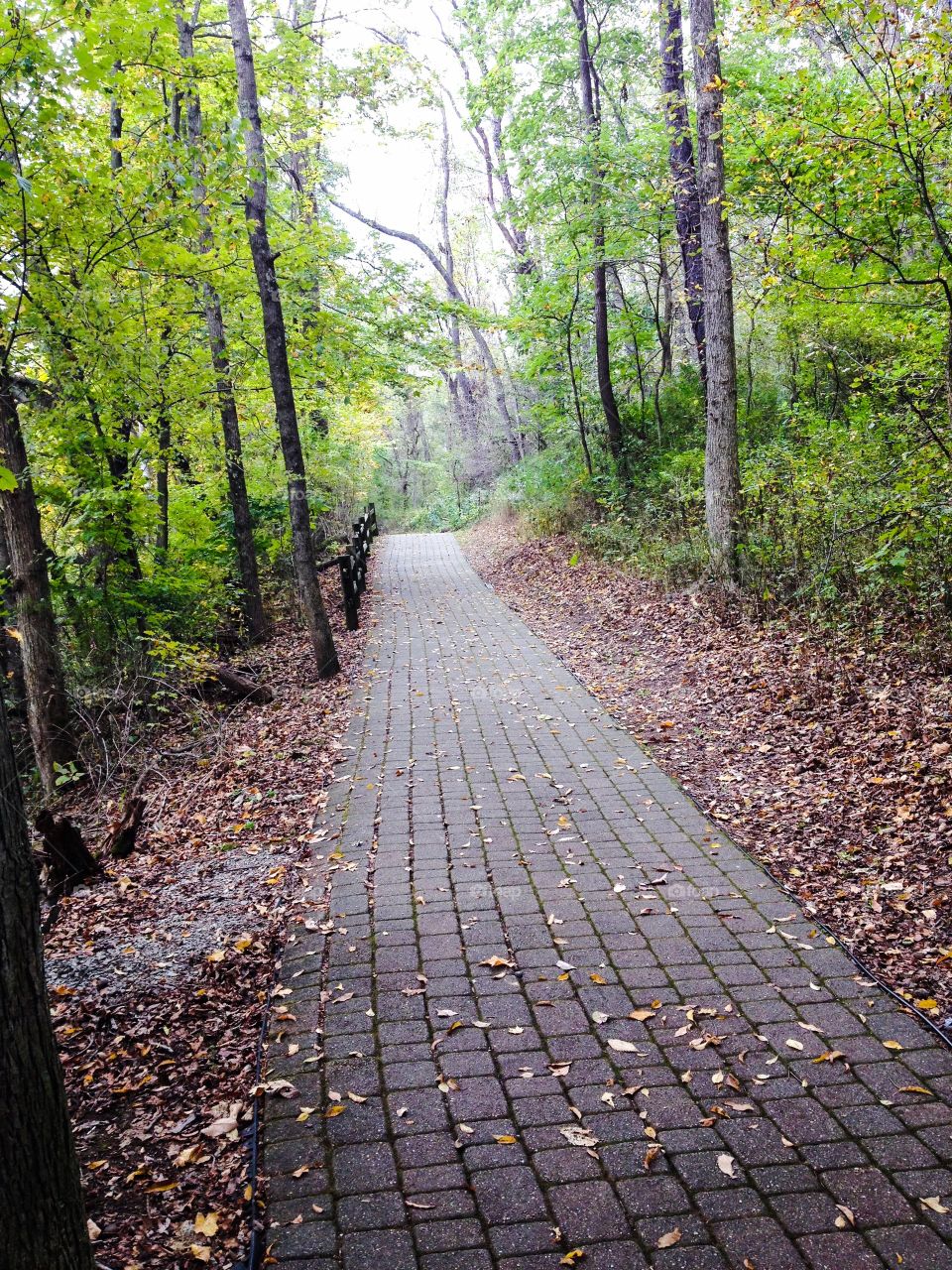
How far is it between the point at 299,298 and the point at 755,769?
10229 millimetres

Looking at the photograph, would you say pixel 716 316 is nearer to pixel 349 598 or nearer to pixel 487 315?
pixel 487 315

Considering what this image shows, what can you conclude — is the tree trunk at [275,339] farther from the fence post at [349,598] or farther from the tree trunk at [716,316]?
the tree trunk at [716,316]

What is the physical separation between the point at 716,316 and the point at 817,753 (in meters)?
6.22

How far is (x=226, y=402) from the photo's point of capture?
11461mm

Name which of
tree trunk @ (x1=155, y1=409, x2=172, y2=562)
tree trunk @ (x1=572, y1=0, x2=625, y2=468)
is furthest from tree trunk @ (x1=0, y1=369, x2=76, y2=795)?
tree trunk @ (x1=572, y1=0, x2=625, y2=468)

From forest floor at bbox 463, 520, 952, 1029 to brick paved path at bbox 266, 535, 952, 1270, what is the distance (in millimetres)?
331

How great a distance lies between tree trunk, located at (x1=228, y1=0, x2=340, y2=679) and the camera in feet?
27.7

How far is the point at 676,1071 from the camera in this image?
11.2 ft

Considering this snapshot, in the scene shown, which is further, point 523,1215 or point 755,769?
point 755,769

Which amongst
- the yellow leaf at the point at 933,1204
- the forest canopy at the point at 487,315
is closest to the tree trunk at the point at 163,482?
the forest canopy at the point at 487,315

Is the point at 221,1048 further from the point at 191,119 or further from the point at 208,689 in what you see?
the point at 191,119

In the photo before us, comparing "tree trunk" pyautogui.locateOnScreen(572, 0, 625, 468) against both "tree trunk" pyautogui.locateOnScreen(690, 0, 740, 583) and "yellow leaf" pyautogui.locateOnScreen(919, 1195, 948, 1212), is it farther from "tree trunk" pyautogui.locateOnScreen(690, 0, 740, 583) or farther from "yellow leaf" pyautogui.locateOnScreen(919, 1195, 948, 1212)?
"yellow leaf" pyautogui.locateOnScreen(919, 1195, 948, 1212)

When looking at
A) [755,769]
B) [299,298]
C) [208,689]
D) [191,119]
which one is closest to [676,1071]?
[755,769]

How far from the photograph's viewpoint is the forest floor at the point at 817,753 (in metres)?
4.44
